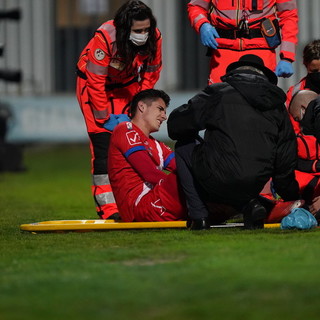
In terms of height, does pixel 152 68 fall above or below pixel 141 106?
above

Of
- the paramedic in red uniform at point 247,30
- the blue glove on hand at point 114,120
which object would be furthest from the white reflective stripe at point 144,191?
the paramedic in red uniform at point 247,30

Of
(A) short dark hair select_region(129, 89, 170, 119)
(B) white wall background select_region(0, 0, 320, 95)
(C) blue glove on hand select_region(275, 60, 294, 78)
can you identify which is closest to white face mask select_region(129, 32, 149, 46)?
(A) short dark hair select_region(129, 89, 170, 119)

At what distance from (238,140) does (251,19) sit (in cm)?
159

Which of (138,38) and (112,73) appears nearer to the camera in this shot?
(138,38)

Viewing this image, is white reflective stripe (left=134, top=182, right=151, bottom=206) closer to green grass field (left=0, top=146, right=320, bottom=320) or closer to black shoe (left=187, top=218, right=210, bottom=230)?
green grass field (left=0, top=146, right=320, bottom=320)

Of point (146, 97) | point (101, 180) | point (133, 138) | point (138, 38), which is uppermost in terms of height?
point (138, 38)

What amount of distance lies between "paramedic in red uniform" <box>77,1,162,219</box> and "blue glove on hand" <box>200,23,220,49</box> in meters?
0.29

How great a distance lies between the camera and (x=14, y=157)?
12094 mm

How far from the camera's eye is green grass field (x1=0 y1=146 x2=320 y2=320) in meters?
3.42

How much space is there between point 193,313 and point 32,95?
13128 millimetres

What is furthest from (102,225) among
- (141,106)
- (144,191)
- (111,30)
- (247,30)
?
(247,30)

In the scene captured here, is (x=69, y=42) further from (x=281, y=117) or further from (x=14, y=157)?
(x=281, y=117)

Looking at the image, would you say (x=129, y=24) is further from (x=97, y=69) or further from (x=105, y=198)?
(x=105, y=198)

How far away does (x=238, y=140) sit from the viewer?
513 centimetres
